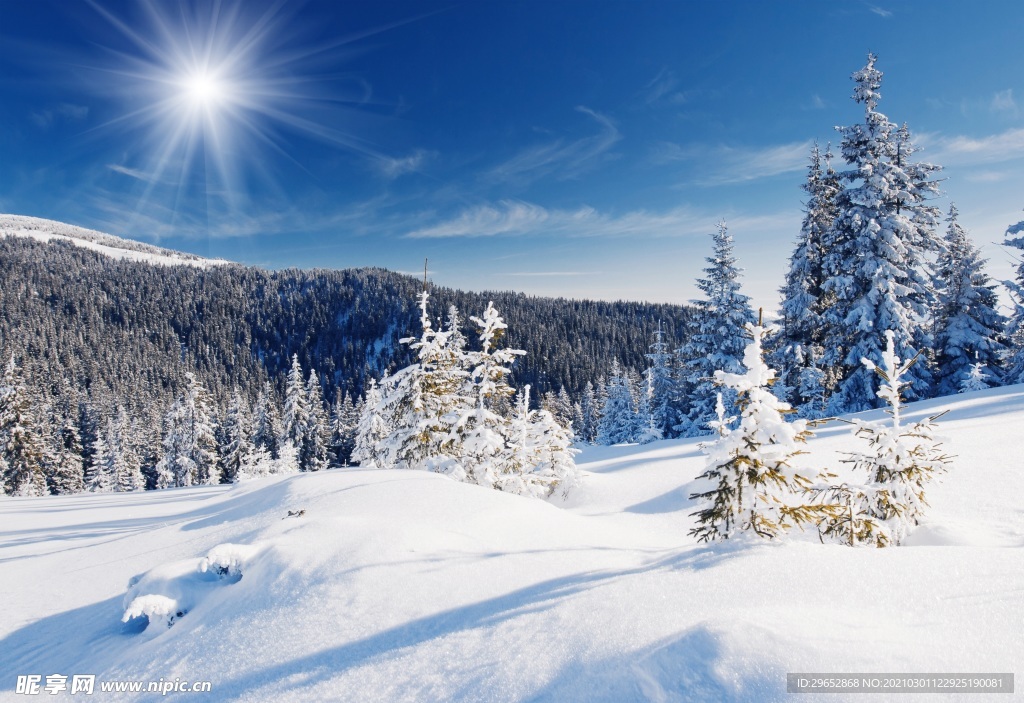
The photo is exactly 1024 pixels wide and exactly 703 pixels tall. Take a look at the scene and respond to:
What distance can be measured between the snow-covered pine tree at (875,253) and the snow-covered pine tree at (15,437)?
165ft

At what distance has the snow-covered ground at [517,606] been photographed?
2.67 metres

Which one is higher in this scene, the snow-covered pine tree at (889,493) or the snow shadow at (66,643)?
the snow-covered pine tree at (889,493)

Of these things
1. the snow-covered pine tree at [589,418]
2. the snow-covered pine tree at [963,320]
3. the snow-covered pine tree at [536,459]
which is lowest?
the snow-covered pine tree at [589,418]

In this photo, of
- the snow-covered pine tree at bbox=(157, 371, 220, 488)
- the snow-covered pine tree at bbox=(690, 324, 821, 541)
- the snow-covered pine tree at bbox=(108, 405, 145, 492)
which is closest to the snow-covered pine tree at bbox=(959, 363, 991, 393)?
the snow-covered pine tree at bbox=(690, 324, 821, 541)

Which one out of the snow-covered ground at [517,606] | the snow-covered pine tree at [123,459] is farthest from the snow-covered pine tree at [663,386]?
the snow-covered pine tree at [123,459]

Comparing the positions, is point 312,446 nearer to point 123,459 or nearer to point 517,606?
point 123,459

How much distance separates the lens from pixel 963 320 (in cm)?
2055

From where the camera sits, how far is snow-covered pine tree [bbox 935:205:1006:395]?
20.3 metres

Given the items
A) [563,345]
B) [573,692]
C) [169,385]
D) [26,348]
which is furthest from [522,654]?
[26,348]

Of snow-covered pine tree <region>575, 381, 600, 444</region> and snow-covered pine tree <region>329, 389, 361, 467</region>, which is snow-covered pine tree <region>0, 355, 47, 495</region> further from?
snow-covered pine tree <region>575, 381, 600, 444</region>

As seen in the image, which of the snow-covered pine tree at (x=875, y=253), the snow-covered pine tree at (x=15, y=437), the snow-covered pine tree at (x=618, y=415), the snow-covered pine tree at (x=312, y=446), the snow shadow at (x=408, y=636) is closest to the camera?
the snow shadow at (x=408, y=636)

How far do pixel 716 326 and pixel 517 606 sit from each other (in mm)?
21269

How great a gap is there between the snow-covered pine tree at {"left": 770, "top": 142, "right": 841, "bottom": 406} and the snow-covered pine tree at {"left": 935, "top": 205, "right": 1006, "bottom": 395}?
17.4 feet

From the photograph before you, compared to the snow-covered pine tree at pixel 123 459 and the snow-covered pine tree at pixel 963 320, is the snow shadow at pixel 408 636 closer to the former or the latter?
the snow-covered pine tree at pixel 963 320
